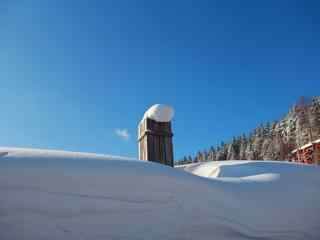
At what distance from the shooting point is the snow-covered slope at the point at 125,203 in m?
1.03

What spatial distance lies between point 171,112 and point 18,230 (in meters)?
1.31

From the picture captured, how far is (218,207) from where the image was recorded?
1.29 meters

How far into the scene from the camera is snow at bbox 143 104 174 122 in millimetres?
2041

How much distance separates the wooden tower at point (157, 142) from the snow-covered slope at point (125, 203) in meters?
0.65

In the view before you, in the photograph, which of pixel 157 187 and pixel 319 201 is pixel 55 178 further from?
pixel 319 201

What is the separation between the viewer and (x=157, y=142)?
202 centimetres

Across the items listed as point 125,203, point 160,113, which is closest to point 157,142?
point 160,113

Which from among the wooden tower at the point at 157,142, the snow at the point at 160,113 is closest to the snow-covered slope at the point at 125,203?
the wooden tower at the point at 157,142

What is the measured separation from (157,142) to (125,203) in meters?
0.91

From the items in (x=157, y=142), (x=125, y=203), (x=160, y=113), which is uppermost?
(x=160, y=113)

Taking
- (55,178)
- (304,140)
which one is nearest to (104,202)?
(55,178)

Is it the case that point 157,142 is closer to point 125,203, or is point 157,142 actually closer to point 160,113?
point 160,113

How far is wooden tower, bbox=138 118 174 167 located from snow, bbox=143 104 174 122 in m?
0.03

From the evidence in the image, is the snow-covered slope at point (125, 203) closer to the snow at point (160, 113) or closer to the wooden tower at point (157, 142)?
the wooden tower at point (157, 142)
